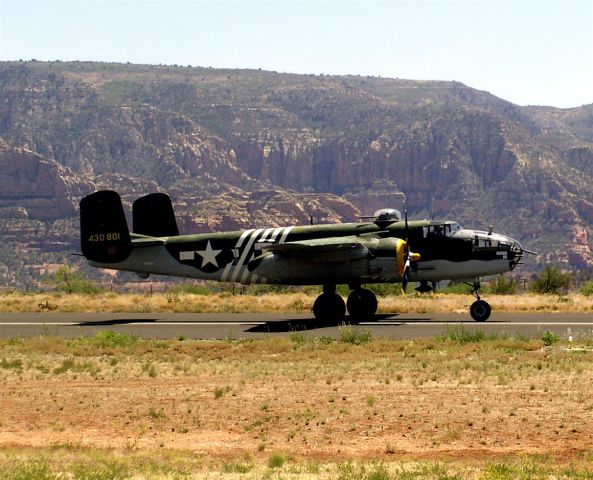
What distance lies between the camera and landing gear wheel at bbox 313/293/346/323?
35531mm

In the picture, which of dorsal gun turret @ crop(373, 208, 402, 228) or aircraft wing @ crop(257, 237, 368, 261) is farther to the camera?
dorsal gun turret @ crop(373, 208, 402, 228)

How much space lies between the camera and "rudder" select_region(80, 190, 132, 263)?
39.8m

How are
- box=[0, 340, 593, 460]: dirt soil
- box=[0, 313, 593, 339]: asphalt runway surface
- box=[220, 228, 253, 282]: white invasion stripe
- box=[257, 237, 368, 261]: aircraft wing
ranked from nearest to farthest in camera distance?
box=[0, 340, 593, 460]: dirt soil
box=[0, 313, 593, 339]: asphalt runway surface
box=[257, 237, 368, 261]: aircraft wing
box=[220, 228, 253, 282]: white invasion stripe

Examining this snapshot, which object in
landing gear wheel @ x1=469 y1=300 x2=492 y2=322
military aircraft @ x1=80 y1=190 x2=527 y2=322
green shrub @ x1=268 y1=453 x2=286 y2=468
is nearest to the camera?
green shrub @ x1=268 y1=453 x2=286 y2=468

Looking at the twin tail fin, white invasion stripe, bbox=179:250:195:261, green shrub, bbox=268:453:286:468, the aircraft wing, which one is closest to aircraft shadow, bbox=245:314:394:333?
the aircraft wing

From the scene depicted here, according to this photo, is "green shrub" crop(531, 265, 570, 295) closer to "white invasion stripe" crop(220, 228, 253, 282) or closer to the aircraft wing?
"white invasion stripe" crop(220, 228, 253, 282)

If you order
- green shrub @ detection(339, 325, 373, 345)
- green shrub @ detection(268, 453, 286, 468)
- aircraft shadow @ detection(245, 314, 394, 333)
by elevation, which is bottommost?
green shrub @ detection(268, 453, 286, 468)

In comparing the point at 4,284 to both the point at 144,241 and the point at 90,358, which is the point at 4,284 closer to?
the point at 144,241

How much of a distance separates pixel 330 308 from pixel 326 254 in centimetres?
199

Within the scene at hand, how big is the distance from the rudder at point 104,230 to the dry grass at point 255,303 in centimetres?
490

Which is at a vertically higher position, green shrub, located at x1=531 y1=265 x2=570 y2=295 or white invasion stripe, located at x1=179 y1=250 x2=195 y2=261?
white invasion stripe, located at x1=179 y1=250 x2=195 y2=261

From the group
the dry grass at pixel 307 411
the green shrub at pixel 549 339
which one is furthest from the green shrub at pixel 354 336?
the green shrub at pixel 549 339

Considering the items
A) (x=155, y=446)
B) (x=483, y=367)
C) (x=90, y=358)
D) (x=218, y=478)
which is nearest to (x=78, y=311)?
(x=90, y=358)

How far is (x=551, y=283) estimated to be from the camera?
57.2 meters
